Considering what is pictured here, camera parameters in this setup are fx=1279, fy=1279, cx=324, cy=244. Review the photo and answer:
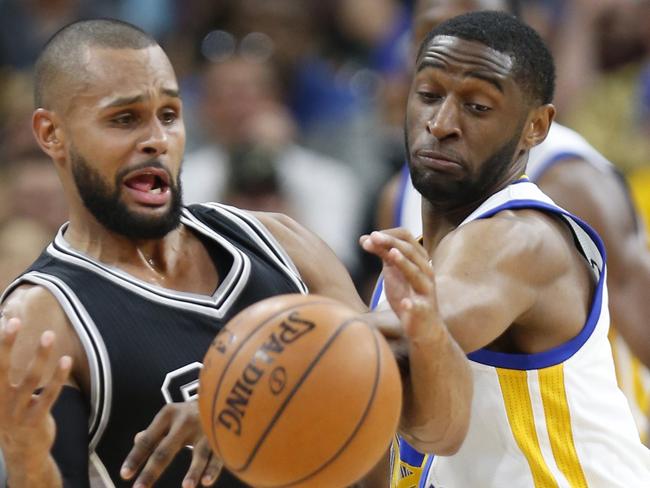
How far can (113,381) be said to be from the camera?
3312 mm

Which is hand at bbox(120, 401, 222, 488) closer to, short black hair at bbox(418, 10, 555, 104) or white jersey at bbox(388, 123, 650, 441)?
short black hair at bbox(418, 10, 555, 104)

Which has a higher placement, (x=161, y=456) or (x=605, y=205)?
(x=605, y=205)

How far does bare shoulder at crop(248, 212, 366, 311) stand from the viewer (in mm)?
3812

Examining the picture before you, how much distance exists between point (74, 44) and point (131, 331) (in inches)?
32.6

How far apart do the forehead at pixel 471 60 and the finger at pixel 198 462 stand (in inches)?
48.2

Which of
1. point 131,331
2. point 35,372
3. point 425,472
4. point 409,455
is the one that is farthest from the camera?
point 409,455

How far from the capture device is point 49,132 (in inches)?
142

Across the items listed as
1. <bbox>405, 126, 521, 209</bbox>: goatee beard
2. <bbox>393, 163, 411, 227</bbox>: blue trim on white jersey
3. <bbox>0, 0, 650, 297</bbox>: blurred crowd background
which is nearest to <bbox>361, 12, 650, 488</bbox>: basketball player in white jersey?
<bbox>405, 126, 521, 209</bbox>: goatee beard

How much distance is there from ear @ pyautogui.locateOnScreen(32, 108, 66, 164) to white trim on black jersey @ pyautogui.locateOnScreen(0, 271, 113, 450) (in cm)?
43

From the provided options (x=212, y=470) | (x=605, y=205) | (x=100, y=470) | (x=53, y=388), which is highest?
(x=605, y=205)

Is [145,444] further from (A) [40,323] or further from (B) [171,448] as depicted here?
(A) [40,323]

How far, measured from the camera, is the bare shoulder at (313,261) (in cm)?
381

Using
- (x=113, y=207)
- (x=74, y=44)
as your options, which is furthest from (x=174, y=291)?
(x=74, y=44)

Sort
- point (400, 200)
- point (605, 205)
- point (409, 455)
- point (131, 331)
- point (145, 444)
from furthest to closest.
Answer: point (400, 200) → point (605, 205) → point (409, 455) → point (131, 331) → point (145, 444)
